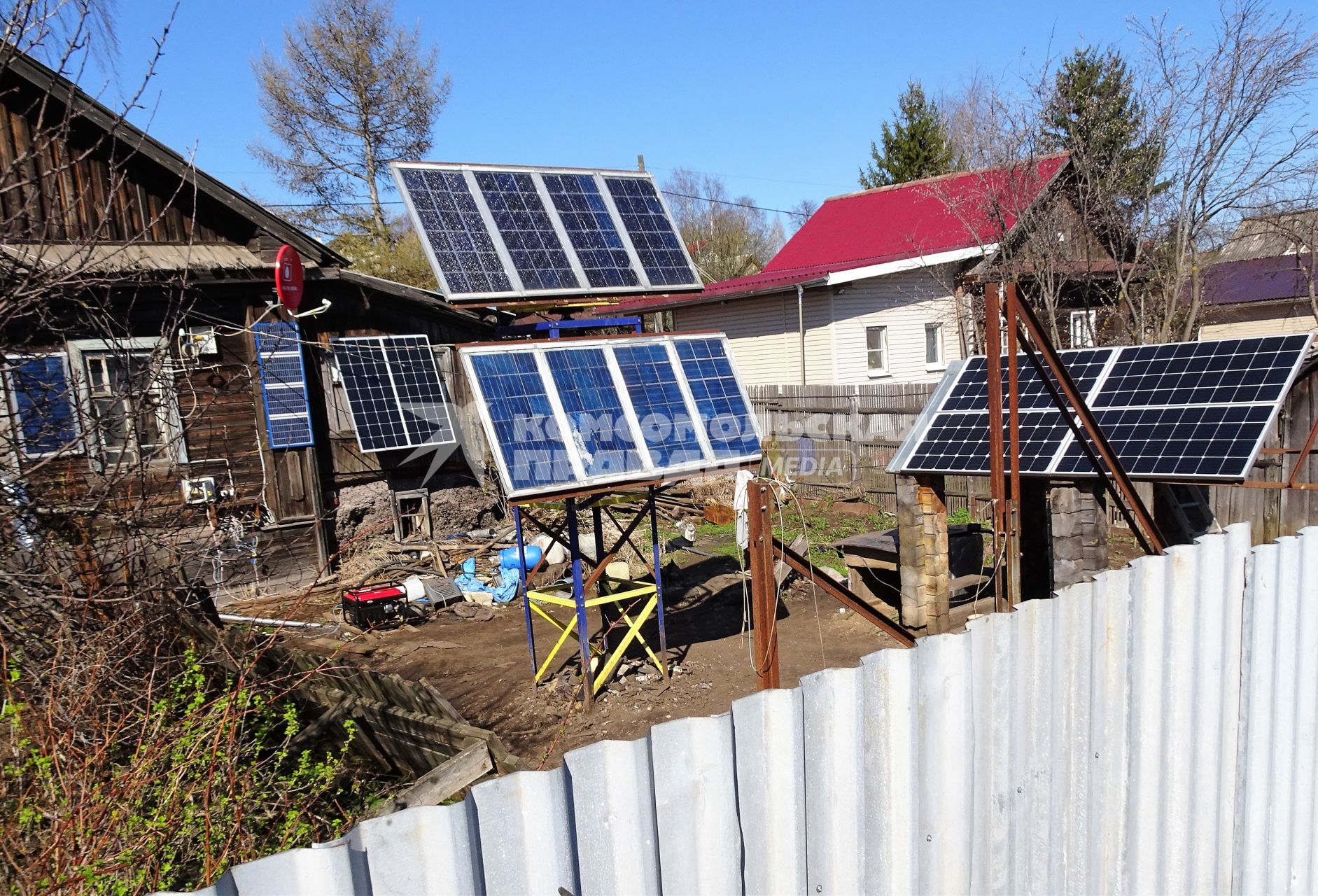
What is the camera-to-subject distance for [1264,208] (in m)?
18.2

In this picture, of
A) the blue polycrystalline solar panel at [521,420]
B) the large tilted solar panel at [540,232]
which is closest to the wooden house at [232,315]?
the large tilted solar panel at [540,232]

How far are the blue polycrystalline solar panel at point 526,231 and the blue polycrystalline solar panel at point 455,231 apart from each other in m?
0.23

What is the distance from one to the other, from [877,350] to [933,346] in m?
1.78

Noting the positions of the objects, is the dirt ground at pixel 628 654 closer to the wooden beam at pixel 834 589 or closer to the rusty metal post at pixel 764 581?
the wooden beam at pixel 834 589

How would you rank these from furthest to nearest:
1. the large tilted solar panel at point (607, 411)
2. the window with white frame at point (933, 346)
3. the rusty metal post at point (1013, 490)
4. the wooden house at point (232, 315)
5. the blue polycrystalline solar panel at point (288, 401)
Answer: the window with white frame at point (933, 346) < the blue polycrystalline solar panel at point (288, 401) < the wooden house at point (232, 315) < the large tilted solar panel at point (607, 411) < the rusty metal post at point (1013, 490)

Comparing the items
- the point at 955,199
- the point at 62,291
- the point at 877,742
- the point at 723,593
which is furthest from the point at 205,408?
the point at 955,199

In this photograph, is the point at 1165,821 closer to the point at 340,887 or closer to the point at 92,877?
the point at 340,887

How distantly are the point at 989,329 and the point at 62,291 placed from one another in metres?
5.36

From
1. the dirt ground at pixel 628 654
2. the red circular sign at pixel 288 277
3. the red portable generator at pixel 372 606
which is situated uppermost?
the red circular sign at pixel 288 277

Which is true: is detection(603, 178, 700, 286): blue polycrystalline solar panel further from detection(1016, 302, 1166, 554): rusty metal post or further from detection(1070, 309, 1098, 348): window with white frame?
detection(1070, 309, 1098, 348): window with white frame

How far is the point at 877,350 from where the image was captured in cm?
2181

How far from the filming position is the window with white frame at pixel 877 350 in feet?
71.3

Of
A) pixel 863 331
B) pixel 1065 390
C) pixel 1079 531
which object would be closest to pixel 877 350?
pixel 863 331

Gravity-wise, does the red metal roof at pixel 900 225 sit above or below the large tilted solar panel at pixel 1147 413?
above
